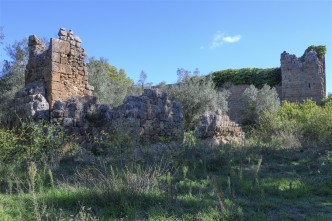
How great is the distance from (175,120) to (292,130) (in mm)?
4362

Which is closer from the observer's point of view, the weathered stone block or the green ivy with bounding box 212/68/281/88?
the weathered stone block

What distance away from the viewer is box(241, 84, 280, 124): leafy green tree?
22359 mm

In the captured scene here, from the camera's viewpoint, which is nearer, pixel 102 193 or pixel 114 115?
pixel 102 193

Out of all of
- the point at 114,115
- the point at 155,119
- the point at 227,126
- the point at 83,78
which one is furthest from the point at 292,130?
the point at 83,78

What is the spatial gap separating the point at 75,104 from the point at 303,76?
18.9m

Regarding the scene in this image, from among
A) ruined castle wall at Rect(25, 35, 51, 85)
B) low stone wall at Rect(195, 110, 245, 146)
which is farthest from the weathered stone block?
low stone wall at Rect(195, 110, 245, 146)

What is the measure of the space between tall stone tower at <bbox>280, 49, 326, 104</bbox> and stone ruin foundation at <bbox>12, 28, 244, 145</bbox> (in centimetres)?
1409

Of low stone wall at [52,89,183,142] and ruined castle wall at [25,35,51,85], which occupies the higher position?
ruined castle wall at [25,35,51,85]

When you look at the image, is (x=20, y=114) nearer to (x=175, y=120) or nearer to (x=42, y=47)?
(x=42, y=47)

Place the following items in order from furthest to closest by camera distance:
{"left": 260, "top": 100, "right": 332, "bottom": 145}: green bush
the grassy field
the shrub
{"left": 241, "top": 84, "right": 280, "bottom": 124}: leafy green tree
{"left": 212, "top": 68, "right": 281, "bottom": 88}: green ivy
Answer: {"left": 212, "top": 68, "right": 281, "bottom": 88}: green ivy < {"left": 241, "top": 84, "right": 280, "bottom": 124}: leafy green tree < the shrub < {"left": 260, "top": 100, "right": 332, "bottom": 145}: green bush < the grassy field

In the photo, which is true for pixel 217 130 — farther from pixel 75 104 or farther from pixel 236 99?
pixel 236 99

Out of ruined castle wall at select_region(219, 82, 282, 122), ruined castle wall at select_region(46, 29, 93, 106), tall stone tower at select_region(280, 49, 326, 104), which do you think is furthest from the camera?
tall stone tower at select_region(280, 49, 326, 104)

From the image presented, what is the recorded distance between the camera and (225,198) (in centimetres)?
516

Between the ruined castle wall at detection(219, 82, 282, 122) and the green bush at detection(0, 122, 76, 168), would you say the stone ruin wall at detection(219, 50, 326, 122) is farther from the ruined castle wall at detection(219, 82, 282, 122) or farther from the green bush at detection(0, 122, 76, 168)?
the green bush at detection(0, 122, 76, 168)
